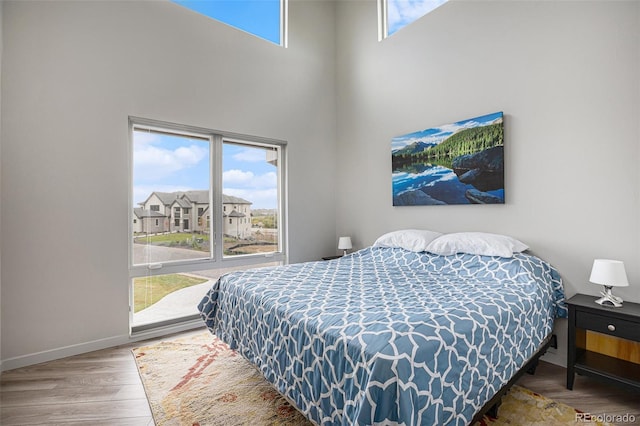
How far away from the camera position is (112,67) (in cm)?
288

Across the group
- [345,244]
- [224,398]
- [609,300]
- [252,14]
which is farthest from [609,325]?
[252,14]

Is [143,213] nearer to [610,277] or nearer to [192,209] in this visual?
[192,209]

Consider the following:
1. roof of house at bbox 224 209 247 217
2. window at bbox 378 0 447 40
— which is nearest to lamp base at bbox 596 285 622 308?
window at bbox 378 0 447 40

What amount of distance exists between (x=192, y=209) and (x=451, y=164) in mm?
2753

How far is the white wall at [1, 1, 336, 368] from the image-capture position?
8.15 ft


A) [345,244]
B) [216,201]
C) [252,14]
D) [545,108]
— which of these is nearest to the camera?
[545,108]

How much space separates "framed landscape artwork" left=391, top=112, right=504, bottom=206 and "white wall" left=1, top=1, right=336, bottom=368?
194 centimetres

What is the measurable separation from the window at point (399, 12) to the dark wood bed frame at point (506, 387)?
3.32 meters

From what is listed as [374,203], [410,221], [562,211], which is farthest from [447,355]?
[374,203]

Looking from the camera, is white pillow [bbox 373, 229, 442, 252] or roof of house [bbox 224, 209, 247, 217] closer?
white pillow [bbox 373, 229, 442, 252]

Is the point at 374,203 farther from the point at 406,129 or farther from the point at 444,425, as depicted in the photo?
the point at 444,425

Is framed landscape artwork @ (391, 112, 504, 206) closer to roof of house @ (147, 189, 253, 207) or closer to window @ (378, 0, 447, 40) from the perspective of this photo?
window @ (378, 0, 447, 40)

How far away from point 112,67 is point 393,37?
301 centimetres

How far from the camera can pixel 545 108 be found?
8.34 feet
